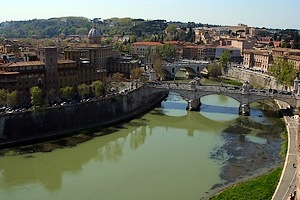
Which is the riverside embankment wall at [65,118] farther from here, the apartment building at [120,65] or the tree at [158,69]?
the tree at [158,69]

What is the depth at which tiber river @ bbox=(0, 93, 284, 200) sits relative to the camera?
12.9 meters

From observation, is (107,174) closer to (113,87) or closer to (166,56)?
(113,87)

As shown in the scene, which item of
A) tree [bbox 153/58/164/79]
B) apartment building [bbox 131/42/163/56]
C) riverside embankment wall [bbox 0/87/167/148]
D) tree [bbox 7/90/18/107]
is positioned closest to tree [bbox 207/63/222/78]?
tree [bbox 153/58/164/79]

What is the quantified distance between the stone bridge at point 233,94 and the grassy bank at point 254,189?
33.2 ft

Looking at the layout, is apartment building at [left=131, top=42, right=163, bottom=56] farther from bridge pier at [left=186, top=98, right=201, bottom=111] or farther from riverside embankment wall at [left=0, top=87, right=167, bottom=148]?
riverside embankment wall at [left=0, top=87, right=167, bottom=148]

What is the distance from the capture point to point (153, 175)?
14094mm

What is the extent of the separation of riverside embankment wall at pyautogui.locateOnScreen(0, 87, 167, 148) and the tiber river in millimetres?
1116

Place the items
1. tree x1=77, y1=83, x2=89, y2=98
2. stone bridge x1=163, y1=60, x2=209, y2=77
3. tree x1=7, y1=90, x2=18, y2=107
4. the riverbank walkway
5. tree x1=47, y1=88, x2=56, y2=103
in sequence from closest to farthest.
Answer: the riverbank walkway → tree x1=7, y1=90, x2=18, y2=107 → tree x1=47, y1=88, x2=56, y2=103 → tree x1=77, y1=83, x2=89, y2=98 → stone bridge x1=163, y1=60, x2=209, y2=77

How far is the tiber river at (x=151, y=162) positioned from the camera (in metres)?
12.9

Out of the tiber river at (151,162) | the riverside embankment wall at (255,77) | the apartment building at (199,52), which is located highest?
the apartment building at (199,52)

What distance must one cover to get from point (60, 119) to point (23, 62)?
474 cm

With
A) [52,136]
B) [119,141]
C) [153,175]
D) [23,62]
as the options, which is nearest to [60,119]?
[52,136]

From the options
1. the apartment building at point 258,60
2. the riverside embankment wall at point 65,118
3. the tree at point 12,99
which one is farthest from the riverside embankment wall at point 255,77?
the tree at point 12,99

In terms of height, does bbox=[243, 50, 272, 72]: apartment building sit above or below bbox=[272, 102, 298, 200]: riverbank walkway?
above
